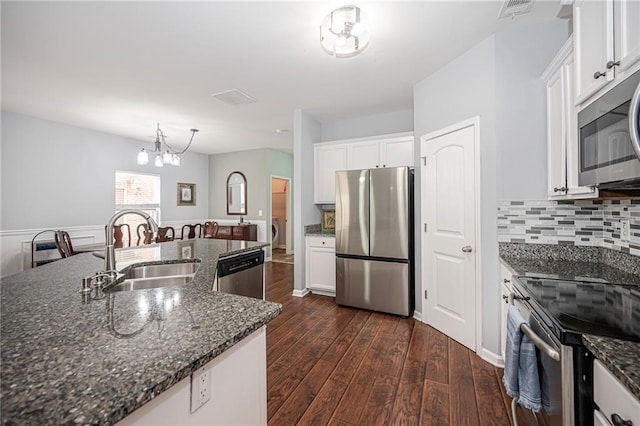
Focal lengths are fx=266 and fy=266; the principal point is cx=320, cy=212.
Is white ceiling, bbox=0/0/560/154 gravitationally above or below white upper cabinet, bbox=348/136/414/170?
above

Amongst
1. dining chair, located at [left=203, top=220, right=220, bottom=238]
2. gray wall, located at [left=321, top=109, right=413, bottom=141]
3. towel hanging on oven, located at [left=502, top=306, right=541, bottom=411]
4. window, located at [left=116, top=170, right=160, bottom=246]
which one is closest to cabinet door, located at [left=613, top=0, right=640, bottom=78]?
towel hanging on oven, located at [left=502, top=306, right=541, bottom=411]


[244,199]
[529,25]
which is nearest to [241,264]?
[529,25]

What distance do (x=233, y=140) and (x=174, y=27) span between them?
350cm

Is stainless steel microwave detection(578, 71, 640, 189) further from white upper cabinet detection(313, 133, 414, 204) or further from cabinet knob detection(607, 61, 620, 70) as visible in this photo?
white upper cabinet detection(313, 133, 414, 204)

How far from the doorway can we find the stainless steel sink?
5.22 meters

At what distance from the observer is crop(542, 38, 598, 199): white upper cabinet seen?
1571 mm

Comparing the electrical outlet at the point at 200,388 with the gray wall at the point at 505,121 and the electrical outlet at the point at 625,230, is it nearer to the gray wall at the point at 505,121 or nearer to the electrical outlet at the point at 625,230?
the gray wall at the point at 505,121

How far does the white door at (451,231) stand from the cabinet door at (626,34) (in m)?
1.12

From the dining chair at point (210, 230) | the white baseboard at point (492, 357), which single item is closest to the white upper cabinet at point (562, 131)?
the white baseboard at point (492, 357)

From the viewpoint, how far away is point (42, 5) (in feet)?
5.83

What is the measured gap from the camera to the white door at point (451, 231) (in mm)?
2271

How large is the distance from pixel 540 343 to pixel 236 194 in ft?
20.6

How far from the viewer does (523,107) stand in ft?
6.60

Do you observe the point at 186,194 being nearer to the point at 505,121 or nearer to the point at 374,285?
the point at 374,285
